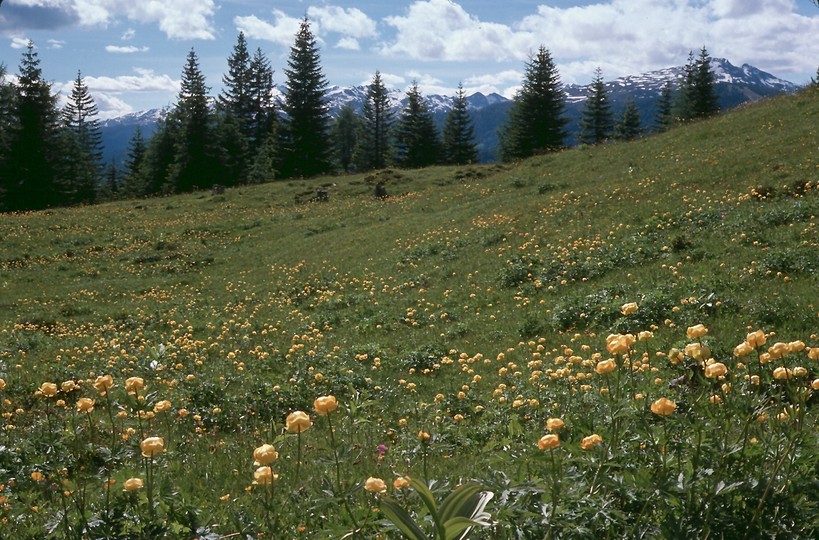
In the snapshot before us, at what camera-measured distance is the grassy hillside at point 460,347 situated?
294 centimetres

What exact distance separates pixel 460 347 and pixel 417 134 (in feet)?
180

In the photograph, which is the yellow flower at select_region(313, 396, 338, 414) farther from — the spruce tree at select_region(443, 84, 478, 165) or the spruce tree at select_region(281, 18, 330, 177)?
the spruce tree at select_region(443, 84, 478, 165)

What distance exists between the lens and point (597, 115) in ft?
211

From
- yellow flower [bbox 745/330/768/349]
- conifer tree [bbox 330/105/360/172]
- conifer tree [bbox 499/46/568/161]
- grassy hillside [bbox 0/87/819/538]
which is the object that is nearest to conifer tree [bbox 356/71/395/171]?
conifer tree [bbox 330/105/360/172]

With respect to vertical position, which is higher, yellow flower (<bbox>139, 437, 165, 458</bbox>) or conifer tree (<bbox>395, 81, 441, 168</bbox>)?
conifer tree (<bbox>395, 81, 441, 168</bbox>)

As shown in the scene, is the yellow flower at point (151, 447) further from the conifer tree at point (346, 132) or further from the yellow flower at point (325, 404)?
the conifer tree at point (346, 132)

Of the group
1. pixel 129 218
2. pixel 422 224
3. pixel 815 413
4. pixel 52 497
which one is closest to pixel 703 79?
pixel 422 224

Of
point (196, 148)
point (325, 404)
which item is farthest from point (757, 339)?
point (196, 148)

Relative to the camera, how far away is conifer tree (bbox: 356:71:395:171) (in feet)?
221

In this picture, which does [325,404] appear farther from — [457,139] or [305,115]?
[457,139]

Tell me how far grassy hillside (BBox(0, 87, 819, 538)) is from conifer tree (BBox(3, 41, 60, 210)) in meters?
22.0

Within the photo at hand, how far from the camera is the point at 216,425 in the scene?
714 cm

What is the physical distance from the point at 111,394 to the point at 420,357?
475cm

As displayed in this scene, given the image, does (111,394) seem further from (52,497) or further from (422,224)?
(422,224)
